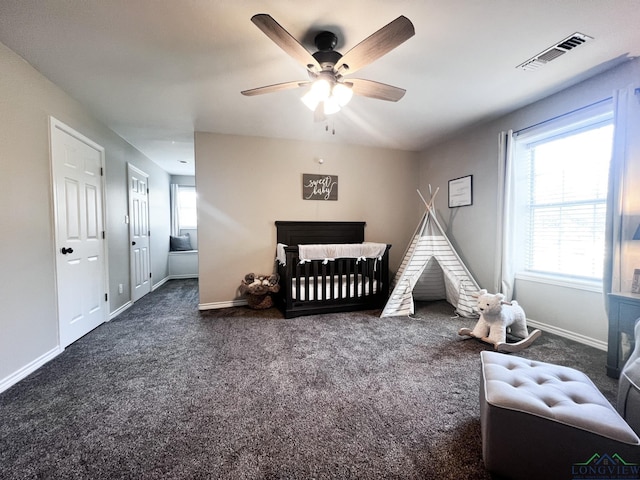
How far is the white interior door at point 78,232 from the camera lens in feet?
7.65

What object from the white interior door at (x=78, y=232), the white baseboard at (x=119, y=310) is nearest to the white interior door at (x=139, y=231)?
the white baseboard at (x=119, y=310)

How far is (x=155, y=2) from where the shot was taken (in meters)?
1.49

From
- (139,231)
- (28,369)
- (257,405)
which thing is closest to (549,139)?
(257,405)

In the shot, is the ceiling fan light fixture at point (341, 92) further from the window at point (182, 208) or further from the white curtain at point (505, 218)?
the window at point (182, 208)

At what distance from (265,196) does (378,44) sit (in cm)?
259

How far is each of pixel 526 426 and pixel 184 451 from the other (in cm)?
150

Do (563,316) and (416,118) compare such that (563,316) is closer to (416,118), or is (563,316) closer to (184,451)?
(416,118)

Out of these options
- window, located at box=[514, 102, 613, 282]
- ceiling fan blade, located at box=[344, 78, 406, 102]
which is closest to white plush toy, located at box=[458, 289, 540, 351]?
window, located at box=[514, 102, 613, 282]

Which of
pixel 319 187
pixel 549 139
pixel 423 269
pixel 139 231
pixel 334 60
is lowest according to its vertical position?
pixel 423 269

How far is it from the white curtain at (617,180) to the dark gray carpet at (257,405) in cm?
78

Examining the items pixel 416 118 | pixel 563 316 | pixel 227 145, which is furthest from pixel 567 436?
pixel 227 145

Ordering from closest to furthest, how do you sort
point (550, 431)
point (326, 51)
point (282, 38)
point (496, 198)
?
point (550, 431), point (282, 38), point (326, 51), point (496, 198)

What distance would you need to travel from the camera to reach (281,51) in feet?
6.26

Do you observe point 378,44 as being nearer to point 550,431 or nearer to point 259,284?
point 550,431
